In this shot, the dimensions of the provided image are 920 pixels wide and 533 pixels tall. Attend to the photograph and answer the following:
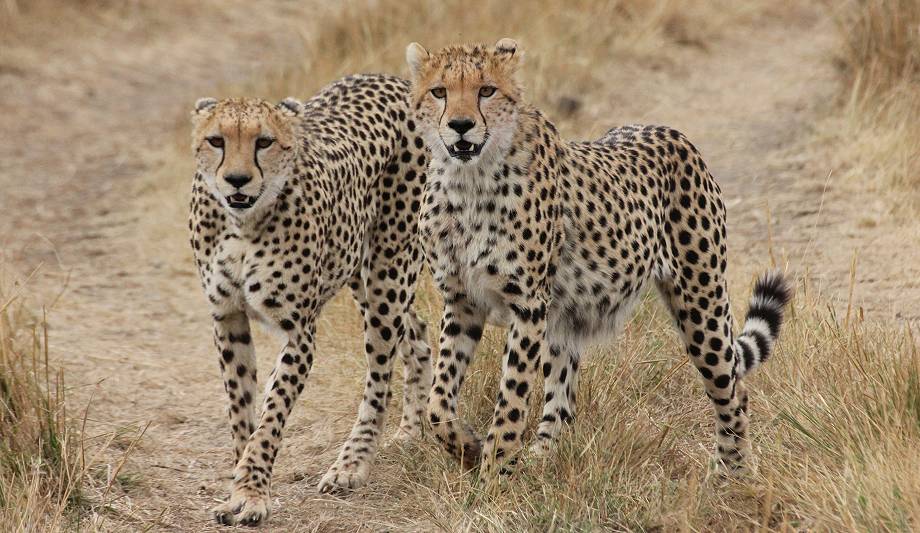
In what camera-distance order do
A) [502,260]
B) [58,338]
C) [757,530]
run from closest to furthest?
[757,530] < [502,260] < [58,338]

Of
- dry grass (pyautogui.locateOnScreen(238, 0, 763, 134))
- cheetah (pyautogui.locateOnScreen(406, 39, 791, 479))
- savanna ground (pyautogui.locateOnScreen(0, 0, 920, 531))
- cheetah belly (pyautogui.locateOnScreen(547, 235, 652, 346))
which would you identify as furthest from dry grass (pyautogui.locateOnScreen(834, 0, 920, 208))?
cheetah belly (pyautogui.locateOnScreen(547, 235, 652, 346))

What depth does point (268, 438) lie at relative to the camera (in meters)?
3.79

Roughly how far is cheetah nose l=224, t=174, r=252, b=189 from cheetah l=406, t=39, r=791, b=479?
47cm

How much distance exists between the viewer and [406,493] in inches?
152

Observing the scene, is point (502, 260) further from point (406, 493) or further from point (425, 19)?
point (425, 19)

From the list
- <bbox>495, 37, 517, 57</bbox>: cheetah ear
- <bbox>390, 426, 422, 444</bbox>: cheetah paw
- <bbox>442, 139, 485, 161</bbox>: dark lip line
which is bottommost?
<bbox>390, 426, 422, 444</bbox>: cheetah paw

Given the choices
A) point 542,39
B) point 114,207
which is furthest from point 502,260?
point 542,39

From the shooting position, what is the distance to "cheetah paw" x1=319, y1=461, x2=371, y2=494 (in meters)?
4.07

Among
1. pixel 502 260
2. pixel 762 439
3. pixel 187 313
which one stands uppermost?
pixel 502 260

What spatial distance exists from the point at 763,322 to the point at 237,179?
1544 millimetres

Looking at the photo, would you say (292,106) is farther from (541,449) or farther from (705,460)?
(705,460)

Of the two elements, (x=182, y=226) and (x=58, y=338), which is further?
(x=182, y=226)

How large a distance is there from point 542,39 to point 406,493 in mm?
4784

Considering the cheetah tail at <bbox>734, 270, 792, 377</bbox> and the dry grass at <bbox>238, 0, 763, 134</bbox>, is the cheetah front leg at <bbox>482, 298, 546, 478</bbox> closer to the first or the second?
the cheetah tail at <bbox>734, 270, 792, 377</bbox>
